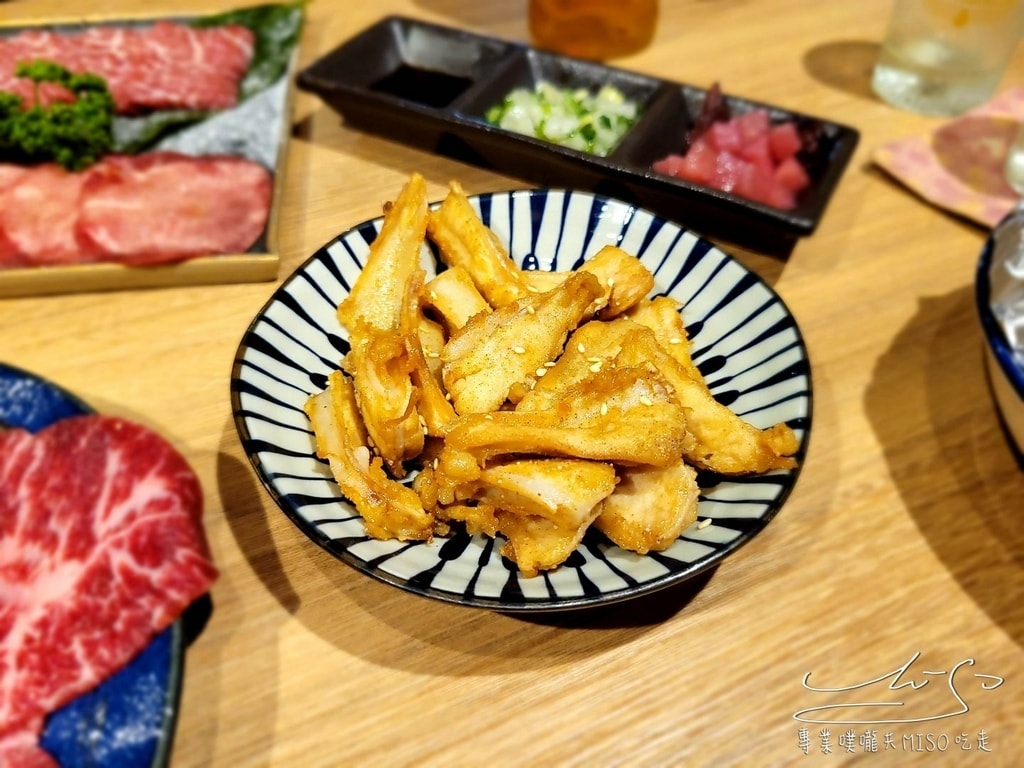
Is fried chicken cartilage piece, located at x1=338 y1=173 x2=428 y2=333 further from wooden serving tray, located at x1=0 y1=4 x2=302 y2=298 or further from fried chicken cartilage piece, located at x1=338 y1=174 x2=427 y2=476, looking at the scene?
wooden serving tray, located at x1=0 y1=4 x2=302 y2=298

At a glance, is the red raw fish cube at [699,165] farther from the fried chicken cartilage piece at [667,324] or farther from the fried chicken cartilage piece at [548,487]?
the fried chicken cartilage piece at [548,487]

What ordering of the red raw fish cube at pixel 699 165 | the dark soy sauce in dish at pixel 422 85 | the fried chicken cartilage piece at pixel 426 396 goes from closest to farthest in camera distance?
the fried chicken cartilage piece at pixel 426 396
the red raw fish cube at pixel 699 165
the dark soy sauce in dish at pixel 422 85

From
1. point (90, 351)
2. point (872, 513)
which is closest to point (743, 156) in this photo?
point (872, 513)

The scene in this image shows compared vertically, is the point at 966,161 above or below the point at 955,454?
above

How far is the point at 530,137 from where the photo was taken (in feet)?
5.76

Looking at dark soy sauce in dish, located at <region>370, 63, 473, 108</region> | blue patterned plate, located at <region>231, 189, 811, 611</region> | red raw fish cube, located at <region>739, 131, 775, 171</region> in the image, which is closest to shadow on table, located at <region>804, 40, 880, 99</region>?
red raw fish cube, located at <region>739, 131, 775, 171</region>

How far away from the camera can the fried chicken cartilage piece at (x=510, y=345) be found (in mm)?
1151

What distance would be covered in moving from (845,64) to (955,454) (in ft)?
5.08

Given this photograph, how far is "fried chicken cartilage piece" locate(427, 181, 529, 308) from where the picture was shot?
4.34 feet

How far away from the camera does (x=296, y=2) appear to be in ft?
8.05

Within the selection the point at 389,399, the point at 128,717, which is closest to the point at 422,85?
the point at 389,399

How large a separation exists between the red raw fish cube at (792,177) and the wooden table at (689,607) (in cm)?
17

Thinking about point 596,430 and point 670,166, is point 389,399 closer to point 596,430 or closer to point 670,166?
point 596,430
